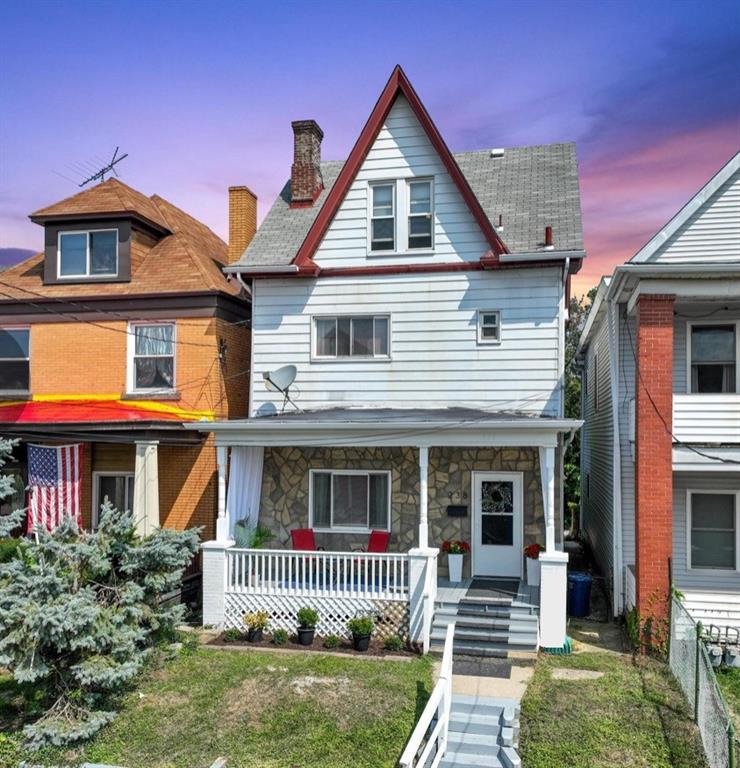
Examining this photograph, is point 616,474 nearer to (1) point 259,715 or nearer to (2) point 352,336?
(2) point 352,336

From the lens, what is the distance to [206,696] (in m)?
10.6

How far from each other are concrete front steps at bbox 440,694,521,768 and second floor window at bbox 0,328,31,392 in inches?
513

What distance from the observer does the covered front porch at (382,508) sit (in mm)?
13078

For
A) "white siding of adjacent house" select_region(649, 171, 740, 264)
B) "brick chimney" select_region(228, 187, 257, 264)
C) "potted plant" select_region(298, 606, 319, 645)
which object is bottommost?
"potted plant" select_region(298, 606, 319, 645)

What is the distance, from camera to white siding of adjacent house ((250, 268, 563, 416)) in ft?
49.6

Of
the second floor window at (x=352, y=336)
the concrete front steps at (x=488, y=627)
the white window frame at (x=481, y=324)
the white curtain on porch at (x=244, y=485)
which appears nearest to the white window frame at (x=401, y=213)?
the second floor window at (x=352, y=336)

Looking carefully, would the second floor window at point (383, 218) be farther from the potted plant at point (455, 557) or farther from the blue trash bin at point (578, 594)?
the blue trash bin at point (578, 594)

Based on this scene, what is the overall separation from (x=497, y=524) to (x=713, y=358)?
5.24m

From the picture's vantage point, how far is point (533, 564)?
1409cm

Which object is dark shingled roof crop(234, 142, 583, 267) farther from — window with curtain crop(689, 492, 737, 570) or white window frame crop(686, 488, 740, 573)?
window with curtain crop(689, 492, 737, 570)

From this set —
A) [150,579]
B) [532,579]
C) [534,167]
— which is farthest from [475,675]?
[534,167]

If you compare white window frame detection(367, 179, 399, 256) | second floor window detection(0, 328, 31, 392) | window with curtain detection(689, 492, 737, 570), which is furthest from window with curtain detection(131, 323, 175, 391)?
window with curtain detection(689, 492, 737, 570)

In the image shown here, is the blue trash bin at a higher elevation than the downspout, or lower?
lower

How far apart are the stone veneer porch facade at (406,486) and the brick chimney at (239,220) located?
5803 millimetres
